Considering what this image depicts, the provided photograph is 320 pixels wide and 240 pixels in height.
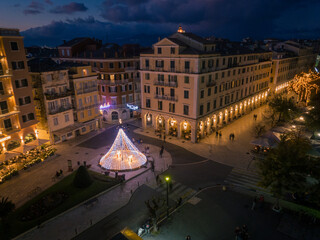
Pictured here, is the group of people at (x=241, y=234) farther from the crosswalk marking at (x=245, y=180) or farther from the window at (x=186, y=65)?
the window at (x=186, y=65)

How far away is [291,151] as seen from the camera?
2288cm

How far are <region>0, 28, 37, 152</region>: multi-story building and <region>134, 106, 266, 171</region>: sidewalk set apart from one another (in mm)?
22119

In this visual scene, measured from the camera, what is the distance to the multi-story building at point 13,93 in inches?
1357

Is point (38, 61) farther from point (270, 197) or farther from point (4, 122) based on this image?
point (270, 197)

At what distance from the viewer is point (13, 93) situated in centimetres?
3594

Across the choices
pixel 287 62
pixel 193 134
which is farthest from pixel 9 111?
pixel 287 62

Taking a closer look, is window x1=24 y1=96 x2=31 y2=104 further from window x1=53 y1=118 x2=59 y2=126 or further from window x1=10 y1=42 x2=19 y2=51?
window x1=10 y1=42 x2=19 y2=51

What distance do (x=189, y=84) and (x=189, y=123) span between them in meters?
7.65

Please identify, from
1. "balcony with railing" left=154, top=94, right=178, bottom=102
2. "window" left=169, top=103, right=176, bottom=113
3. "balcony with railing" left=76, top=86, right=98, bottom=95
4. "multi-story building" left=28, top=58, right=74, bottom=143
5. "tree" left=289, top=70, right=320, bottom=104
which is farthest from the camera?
"tree" left=289, top=70, right=320, bottom=104

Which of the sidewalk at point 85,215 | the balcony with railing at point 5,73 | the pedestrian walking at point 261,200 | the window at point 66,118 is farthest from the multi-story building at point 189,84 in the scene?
the balcony with railing at point 5,73

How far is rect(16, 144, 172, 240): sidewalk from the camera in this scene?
74.6 feet

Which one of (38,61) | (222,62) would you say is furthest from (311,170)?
(38,61)

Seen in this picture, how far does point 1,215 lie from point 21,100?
20.5 meters

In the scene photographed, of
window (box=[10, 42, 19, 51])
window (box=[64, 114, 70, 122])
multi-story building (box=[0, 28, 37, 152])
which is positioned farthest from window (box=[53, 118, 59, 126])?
window (box=[10, 42, 19, 51])
